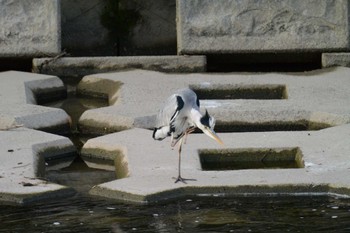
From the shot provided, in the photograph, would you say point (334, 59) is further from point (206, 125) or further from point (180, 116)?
point (206, 125)

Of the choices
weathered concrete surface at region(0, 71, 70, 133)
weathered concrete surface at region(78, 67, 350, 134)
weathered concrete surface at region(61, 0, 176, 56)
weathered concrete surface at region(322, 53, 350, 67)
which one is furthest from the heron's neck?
weathered concrete surface at region(61, 0, 176, 56)

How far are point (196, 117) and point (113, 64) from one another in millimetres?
2926

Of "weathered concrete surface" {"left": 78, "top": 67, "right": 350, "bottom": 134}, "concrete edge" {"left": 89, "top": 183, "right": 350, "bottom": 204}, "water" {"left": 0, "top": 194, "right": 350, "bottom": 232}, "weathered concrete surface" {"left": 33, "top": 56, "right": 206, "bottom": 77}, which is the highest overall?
"weathered concrete surface" {"left": 33, "top": 56, "right": 206, "bottom": 77}

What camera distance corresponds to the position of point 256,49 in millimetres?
7965

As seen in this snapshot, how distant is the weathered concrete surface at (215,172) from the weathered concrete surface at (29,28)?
2.05m

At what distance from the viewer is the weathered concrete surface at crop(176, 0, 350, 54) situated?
7.97 metres

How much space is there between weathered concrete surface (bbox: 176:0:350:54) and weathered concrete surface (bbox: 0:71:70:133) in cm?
114

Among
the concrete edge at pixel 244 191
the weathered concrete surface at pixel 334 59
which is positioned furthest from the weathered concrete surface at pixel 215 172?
the weathered concrete surface at pixel 334 59

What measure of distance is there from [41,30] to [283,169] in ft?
10.3

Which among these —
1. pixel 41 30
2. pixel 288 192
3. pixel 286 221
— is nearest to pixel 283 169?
pixel 288 192

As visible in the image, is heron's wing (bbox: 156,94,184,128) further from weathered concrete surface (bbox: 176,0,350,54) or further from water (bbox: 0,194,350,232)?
weathered concrete surface (bbox: 176,0,350,54)

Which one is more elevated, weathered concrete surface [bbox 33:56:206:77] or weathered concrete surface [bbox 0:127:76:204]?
weathered concrete surface [bbox 33:56:206:77]

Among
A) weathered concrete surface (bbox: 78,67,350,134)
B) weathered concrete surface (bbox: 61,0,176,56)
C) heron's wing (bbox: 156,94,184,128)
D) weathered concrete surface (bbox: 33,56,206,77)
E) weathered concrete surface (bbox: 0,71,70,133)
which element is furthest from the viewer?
weathered concrete surface (bbox: 61,0,176,56)

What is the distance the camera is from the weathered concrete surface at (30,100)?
6.41m
